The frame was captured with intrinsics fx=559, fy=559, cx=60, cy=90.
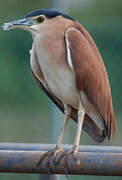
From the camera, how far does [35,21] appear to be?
10.2ft

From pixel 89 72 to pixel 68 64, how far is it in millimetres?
135

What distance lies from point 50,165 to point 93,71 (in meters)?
0.75

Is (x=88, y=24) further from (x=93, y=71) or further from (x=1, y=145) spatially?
(x=1, y=145)

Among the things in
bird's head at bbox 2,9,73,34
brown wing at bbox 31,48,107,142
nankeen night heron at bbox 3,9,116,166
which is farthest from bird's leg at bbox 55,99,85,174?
bird's head at bbox 2,9,73,34

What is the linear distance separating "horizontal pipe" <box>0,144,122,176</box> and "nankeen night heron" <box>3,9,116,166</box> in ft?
1.71

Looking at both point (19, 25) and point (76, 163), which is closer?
point (76, 163)

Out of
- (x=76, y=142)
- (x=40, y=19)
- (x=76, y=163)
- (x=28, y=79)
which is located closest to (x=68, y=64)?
(x=40, y=19)

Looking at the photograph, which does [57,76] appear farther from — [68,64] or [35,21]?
[35,21]

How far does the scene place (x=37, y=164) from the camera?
8.13 ft

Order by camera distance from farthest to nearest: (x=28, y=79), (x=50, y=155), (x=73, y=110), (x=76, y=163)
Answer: (x=28, y=79) < (x=73, y=110) < (x=50, y=155) < (x=76, y=163)

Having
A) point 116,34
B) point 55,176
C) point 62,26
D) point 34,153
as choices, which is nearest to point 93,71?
point 62,26

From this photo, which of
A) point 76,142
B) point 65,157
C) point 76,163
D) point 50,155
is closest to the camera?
point 76,163

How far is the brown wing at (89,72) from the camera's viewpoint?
3.09 metres

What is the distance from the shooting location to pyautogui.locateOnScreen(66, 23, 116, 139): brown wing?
3094 millimetres
